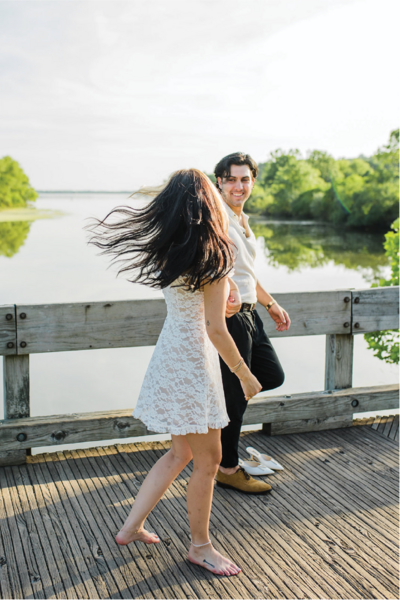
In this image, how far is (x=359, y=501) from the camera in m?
3.12

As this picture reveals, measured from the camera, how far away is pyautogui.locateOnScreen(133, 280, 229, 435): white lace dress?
7.55ft

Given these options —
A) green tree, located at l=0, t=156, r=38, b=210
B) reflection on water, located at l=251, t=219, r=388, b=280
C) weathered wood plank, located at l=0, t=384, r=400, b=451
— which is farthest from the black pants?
green tree, located at l=0, t=156, r=38, b=210

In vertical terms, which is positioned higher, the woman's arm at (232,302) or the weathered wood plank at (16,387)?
the woman's arm at (232,302)

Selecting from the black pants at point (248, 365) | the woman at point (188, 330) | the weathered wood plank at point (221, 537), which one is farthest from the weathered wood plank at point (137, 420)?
the woman at point (188, 330)

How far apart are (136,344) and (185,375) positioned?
57.3 inches

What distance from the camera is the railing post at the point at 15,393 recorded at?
3449 mm

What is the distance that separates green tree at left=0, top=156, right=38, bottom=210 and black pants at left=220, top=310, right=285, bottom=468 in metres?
62.7

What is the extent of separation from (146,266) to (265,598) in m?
1.43

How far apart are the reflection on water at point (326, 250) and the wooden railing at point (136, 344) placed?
18246 millimetres

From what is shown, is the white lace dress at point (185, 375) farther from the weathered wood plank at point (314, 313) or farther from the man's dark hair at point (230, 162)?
the weathered wood plank at point (314, 313)

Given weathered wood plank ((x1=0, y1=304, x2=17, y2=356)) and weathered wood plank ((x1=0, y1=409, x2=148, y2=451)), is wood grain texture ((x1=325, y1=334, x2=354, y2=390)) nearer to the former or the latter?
weathered wood plank ((x1=0, y1=409, x2=148, y2=451))

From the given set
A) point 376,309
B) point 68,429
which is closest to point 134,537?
point 68,429

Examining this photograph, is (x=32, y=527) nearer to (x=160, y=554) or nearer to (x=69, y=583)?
(x=69, y=583)

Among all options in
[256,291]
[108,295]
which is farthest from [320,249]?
[256,291]
